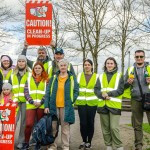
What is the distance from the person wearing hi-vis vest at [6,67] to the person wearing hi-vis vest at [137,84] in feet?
9.11

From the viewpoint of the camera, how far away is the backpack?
762 cm

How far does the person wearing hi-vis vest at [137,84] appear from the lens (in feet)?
25.3

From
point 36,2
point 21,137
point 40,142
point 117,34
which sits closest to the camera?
point 40,142

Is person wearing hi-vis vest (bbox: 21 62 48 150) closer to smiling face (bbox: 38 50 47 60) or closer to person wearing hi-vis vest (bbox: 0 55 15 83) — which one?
smiling face (bbox: 38 50 47 60)

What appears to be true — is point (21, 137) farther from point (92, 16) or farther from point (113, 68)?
point (92, 16)

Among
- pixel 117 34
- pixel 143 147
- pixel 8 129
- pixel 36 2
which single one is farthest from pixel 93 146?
pixel 117 34

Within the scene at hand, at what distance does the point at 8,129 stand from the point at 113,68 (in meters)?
2.50

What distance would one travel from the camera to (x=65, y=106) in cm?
772

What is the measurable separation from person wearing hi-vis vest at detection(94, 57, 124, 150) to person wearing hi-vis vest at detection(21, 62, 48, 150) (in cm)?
125

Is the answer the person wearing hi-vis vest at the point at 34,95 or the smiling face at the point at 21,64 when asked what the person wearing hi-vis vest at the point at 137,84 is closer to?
the person wearing hi-vis vest at the point at 34,95

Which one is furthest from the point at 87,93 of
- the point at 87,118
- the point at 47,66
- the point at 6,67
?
the point at 6,67

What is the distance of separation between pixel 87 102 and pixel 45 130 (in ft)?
4.18

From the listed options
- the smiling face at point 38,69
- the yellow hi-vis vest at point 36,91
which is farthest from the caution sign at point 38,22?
the yellow hi-vis vest at point 36,91

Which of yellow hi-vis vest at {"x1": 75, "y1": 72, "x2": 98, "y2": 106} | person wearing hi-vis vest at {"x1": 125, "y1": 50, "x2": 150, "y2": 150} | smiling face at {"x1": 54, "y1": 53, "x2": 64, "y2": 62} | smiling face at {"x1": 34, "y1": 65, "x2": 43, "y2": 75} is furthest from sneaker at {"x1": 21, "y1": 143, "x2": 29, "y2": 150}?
person wearing hi-vis vest at {"x1": 125, "y1": 50, "x2": 150, "y2": 150}
